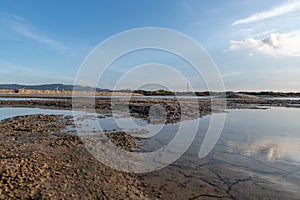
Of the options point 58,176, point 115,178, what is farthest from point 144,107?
point 58,176

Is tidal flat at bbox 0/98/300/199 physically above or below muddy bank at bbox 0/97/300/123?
below

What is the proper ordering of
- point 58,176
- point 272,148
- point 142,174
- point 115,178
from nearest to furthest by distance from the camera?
point 58,176, point 115,178, point 142,174, point 272,148

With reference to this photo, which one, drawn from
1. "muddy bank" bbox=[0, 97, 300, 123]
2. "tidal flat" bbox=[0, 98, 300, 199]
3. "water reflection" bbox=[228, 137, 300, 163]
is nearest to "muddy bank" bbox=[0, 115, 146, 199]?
"tidal flat" bbox=[0, 98, 300, 199]

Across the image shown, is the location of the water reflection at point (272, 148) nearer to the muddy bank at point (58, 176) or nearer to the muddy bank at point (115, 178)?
the muddy bank at point (115, 178)

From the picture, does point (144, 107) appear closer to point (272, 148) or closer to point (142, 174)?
point (272, 148)

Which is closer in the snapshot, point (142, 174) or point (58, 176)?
point (58, 176)

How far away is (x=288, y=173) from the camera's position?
9.53m

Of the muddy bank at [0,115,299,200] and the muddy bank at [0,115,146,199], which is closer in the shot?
the muddy bank at [0,115,146,199]

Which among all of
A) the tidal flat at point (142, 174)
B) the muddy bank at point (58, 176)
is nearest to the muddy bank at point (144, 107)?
Result: the tidal flat at point (142, 174)

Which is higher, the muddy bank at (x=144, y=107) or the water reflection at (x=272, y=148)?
the muddy bank at (x=144, y=107)

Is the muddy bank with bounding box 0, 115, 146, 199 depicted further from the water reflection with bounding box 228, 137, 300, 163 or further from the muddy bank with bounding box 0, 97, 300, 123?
the muddy bank with bounding box 0, 97, 300, 123

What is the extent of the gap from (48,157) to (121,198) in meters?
4.62

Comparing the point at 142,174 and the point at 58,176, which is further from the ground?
the point at 58,176

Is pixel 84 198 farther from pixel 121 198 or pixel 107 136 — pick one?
pixel 107 136
